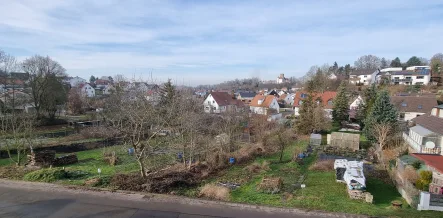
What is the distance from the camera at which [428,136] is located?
18.6 metres

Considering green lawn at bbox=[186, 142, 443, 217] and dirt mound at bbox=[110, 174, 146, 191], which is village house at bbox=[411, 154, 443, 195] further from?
dirt mound at bbox=[110, 174, 146, 191]

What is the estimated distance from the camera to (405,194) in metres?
11.3

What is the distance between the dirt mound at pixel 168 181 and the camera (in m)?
10.3

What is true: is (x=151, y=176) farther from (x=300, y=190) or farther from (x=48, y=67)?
(x=48, y=67)

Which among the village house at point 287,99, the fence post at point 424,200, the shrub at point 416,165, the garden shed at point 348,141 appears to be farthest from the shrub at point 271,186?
the village house at point 287,99

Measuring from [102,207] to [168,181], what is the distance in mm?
2923

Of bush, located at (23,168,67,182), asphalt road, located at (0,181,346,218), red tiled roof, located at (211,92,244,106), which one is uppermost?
red tiled roof, located at (211,92,244,106)

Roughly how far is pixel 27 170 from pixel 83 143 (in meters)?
12.7

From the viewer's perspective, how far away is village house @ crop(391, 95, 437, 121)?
33.0 meters

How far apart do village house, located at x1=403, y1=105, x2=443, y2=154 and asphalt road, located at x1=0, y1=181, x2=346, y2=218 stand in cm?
1590

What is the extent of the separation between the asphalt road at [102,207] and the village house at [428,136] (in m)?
15.9

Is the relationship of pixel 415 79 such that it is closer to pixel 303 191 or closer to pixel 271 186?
pixel 303 191

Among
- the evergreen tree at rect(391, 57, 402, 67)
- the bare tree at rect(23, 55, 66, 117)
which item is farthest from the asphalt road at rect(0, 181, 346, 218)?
the evergreen tree at rect(391, 57, 402, 67)

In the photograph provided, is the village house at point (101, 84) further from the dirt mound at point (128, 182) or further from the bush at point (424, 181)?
the bush at point (424, 181)
